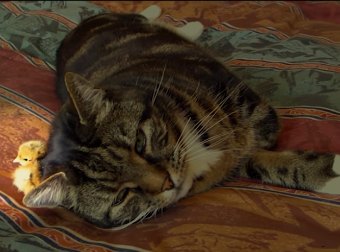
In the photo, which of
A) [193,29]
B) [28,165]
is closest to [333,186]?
[28,165]

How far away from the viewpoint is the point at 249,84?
1599 mm

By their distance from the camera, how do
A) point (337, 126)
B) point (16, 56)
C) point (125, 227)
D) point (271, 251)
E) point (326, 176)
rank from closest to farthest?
1. point (271, 251)
2. point (125, 227)
3. point (326, 176)
4. point (337, 126)
5. point (16, 56)

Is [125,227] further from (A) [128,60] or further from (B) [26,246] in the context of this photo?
(A) [128,60]

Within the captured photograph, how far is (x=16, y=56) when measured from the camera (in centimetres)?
183

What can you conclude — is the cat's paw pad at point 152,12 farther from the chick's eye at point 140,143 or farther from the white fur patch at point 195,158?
the chick's eye at point 140,143

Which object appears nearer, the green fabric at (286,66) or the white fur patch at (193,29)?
the green fabric at (286,66)

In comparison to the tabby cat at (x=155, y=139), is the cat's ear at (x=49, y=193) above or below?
below

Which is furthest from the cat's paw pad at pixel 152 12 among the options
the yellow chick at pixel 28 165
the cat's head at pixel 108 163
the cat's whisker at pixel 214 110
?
the cat's head at pixel 108 163

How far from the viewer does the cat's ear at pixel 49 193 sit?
1013 millimetres

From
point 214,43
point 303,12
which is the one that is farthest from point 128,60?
point 303,12

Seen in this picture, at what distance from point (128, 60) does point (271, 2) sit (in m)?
1.10

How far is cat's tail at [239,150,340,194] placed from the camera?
117cm

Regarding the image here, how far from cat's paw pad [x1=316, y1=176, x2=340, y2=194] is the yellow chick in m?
0.64

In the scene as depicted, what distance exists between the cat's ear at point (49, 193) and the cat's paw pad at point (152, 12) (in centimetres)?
135
